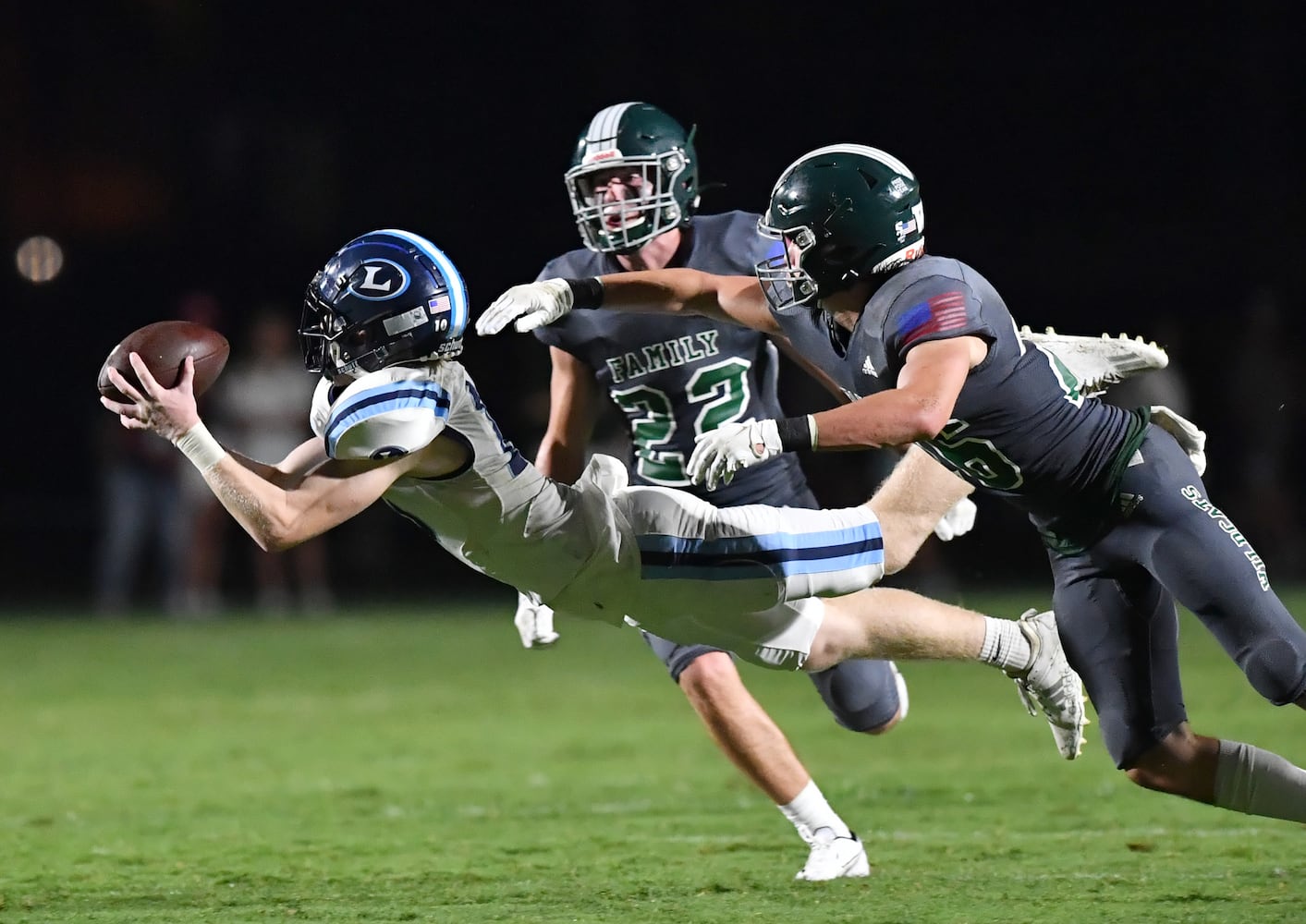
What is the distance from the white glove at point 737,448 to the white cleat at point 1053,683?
1.22 meters

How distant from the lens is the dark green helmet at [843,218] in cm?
373

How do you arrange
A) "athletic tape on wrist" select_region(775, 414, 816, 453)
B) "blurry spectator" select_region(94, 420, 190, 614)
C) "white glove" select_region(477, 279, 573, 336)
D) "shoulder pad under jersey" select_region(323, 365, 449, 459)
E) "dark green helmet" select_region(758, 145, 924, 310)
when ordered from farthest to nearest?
1. "blurry spectator" select_region(94, 420, 190, 614)
2. "white glove" select_region(477, 279, 573, 336)
3. "dark green helmet" select_region(758, 145, 924, 310)
4. "shoulder pad under jersey" select_region(323, 365, 449, 459)
5. "athletic tape on wrist" select_region(775, 414, 816, 453)

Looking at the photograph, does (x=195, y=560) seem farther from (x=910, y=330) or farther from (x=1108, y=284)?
(x=910, y=330)

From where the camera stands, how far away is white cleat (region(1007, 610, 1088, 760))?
4359mm

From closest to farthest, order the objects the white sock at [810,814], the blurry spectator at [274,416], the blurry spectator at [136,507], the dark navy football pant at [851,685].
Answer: the white sock at [810,814] < the dark navy football pant at [851,685] < the blurry spectator at [274,416] < the blurry spectator at [136,507]

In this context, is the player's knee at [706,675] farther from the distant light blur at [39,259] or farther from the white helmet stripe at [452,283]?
the distant light blur at [39,259]

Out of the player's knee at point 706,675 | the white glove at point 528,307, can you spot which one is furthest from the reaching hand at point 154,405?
the player's knee at point 706,675

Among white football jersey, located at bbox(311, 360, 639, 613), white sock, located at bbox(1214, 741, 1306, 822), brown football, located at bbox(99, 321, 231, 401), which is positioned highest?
brown football, located at bbox(99, 321, 231, 401)

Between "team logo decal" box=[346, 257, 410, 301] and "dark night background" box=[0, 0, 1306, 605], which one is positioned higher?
"dark night background" box=[0, 0, 1306, 605]

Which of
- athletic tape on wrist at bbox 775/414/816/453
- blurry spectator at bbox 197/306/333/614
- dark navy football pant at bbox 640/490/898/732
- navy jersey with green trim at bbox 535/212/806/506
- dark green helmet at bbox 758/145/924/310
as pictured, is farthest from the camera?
blurry spectator at bbox 197/306/333/614

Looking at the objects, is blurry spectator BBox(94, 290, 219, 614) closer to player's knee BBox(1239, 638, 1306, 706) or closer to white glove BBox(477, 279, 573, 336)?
white glove BBox(477, 279, 573, 336)

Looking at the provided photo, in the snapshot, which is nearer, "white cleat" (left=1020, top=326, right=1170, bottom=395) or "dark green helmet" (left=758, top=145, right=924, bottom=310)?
"dark green helmet" (left=758, top=145, right=924, bottom=310)

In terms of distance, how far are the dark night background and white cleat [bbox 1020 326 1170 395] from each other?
31.2 ft

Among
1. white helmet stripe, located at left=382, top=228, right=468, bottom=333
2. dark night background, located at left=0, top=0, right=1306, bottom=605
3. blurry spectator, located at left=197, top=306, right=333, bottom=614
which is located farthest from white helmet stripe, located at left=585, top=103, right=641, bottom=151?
dark night background, located at left=0, top=0, right=1306, bottom=605
